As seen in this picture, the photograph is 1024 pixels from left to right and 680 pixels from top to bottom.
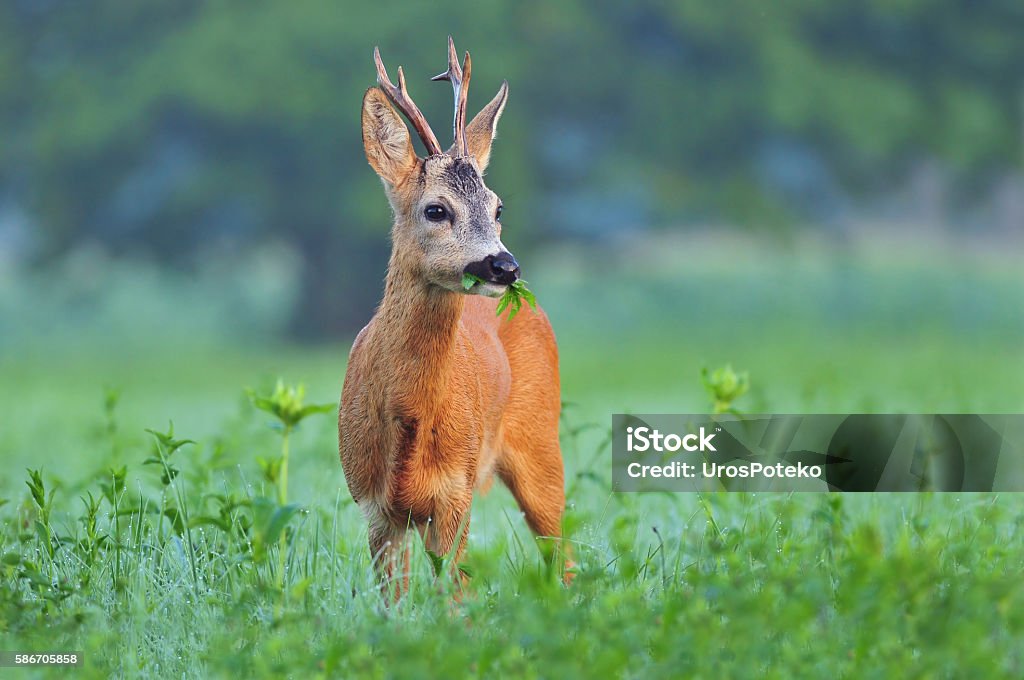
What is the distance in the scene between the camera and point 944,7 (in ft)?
64.1

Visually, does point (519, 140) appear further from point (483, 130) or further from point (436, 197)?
point (436, 197)

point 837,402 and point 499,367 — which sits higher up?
point 837,402

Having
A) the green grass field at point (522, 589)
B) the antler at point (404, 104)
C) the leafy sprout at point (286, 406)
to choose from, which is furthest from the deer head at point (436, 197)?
→ the green grass field at point (522, 589)

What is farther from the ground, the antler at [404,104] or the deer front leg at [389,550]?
the antler at [404,104]

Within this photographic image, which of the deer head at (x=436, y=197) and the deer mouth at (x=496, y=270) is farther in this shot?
the deer head at (x=436, y=197)

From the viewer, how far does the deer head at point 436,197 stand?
454 cm

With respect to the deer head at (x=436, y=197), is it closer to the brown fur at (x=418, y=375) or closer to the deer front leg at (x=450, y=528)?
the brown fur at (x=418, y=375)

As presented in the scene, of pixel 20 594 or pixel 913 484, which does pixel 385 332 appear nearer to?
pixel 20 594

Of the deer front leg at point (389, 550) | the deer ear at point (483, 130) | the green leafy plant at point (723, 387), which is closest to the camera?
the deer front leg at point (389, 550)

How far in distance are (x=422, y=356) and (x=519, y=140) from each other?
14.2 meters

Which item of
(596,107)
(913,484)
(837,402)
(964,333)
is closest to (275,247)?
(596,107)

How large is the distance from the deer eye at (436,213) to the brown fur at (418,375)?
0.07 feet

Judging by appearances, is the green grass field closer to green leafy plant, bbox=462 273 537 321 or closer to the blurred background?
green leafy plant, bbox=462 273 537 321

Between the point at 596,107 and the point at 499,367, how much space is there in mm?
15605
